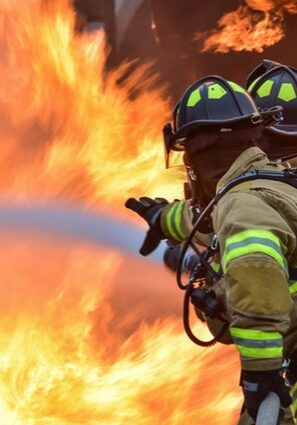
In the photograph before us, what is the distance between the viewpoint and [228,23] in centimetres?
595

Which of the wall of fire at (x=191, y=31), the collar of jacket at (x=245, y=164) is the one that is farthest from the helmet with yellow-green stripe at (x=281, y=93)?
the wall of fire at (x=191, y=31)

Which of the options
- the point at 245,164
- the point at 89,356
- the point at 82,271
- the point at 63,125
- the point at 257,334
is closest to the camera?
the point at 257,334

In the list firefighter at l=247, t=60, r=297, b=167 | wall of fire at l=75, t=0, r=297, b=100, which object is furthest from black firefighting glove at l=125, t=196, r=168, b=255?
wall of fire at l=75, t=0, r=297, b=100

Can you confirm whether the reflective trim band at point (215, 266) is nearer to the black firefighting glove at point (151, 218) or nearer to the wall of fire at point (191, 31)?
the black firefighting glove at point (151, 218)

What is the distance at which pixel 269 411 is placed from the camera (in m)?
2.13

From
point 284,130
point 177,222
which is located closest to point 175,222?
point 177,222

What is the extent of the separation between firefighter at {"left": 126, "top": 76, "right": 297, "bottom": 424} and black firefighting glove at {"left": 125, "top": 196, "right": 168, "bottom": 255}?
612 mm

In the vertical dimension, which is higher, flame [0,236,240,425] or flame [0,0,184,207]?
flame [0,0,184,207]

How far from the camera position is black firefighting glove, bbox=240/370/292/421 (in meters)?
2.14

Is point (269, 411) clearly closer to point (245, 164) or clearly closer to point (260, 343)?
point (260, 343)

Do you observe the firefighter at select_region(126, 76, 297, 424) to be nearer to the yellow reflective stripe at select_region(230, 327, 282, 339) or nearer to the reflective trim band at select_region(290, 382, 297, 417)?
the yellow reflective stripe at select_region(230, 327, 282, 339)

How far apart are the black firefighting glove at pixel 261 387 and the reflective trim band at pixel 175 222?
3.93ft

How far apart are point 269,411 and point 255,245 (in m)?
0.50

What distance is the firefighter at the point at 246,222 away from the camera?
6.97ft
